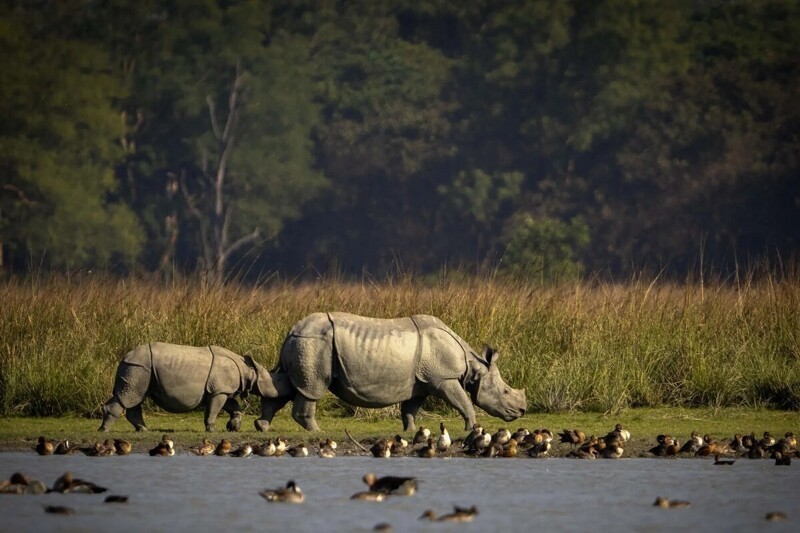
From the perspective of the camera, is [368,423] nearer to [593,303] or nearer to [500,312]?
[500,312]

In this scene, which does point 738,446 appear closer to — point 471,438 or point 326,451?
point 471,438

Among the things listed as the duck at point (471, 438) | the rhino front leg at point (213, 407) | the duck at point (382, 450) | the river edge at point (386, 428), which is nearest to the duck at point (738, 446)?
the river edge at point (386, 428)

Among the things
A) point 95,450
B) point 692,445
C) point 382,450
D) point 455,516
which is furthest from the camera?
point 692,445

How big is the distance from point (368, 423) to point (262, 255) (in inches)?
1530

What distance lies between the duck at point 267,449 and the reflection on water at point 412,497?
55 mm

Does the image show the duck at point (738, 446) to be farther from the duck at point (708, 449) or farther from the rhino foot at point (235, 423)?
the rhino foot at point (235, 423)

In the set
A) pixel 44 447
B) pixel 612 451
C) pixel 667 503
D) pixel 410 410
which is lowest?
pixel 44 447

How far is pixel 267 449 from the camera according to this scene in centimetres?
1311

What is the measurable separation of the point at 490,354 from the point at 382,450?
2.07 meters

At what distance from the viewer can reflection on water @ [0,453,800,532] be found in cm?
1045

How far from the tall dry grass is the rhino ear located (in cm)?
137

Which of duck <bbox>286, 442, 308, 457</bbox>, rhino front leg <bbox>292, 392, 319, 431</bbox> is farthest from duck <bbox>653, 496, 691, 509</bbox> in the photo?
rhino front leg <bbox>292, 392, 319, 431</bbox>

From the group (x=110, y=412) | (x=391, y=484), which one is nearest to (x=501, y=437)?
(x=391, y=484)

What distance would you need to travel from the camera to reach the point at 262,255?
54.0 meters
